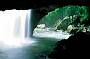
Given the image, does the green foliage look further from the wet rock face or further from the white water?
the wet rock face

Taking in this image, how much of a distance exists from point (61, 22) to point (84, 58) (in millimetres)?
2578

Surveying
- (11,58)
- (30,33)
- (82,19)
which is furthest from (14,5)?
(30,33)

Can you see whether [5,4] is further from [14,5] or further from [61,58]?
[61,58]

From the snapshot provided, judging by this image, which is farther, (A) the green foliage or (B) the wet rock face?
(A) the green foliage

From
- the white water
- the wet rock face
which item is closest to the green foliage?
the white water

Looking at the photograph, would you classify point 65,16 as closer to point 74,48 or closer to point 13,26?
point 13,26

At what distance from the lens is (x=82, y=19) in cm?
522

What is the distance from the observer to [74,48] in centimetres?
370

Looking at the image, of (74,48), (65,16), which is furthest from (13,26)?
(74,48)

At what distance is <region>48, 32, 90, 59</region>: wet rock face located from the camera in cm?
359

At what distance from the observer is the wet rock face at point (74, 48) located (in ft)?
11.8

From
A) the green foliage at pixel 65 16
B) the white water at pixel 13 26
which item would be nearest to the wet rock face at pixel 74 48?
the green foliage at pixel 65 16

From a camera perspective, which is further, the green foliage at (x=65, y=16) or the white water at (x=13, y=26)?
the white water at (x=13, y=26)

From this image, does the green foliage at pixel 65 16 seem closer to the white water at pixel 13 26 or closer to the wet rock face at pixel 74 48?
the white water at pixel 13 26
